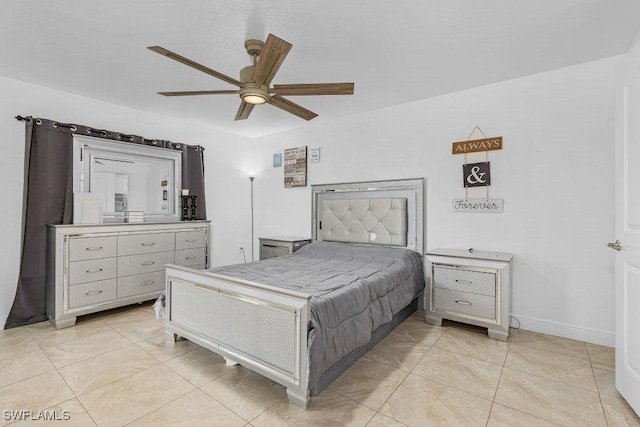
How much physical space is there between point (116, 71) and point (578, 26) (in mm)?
3885

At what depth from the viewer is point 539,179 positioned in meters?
2.87

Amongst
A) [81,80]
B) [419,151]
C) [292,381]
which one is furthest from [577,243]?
[81,80]

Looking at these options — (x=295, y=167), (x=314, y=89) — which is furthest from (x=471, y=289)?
(x=295, y=167)

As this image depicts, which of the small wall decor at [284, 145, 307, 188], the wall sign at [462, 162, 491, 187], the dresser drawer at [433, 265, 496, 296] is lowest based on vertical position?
the dresser drawer at [433, 265, 496, 296]

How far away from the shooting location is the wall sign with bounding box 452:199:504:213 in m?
3.07

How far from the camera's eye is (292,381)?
177cm

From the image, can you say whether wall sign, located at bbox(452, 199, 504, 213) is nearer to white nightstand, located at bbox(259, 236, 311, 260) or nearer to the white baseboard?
the white baseboard

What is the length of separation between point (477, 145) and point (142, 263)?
403 centimetres

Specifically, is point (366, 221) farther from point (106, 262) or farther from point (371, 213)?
point (106, 262)

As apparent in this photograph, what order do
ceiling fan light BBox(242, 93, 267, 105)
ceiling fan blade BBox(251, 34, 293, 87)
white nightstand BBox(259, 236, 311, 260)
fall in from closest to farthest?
ceiling fan blade BBox(251, 34, 293, 87) < ceiling fan light BBox(242, 93, 267, 105) < white nightstand BBox(259, 236, 311, 260)

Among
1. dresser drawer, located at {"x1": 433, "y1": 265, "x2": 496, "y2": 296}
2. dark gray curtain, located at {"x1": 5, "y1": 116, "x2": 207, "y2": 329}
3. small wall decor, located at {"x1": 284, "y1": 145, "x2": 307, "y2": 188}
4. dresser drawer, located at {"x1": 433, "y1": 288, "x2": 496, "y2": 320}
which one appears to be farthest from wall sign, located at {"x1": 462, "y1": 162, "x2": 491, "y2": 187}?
dark gray curtain, located at {"x1": 5, "y1": 116, "x2": 207, "y2": 329}

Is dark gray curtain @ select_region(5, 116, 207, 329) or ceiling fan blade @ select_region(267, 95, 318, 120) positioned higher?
ceiling fan blade @ select_region(267, 95, 318, 120)

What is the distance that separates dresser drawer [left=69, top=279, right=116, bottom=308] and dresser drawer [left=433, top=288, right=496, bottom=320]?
138 inches

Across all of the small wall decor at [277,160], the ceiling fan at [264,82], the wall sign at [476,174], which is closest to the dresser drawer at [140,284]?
the small wall decor at [277,160]
